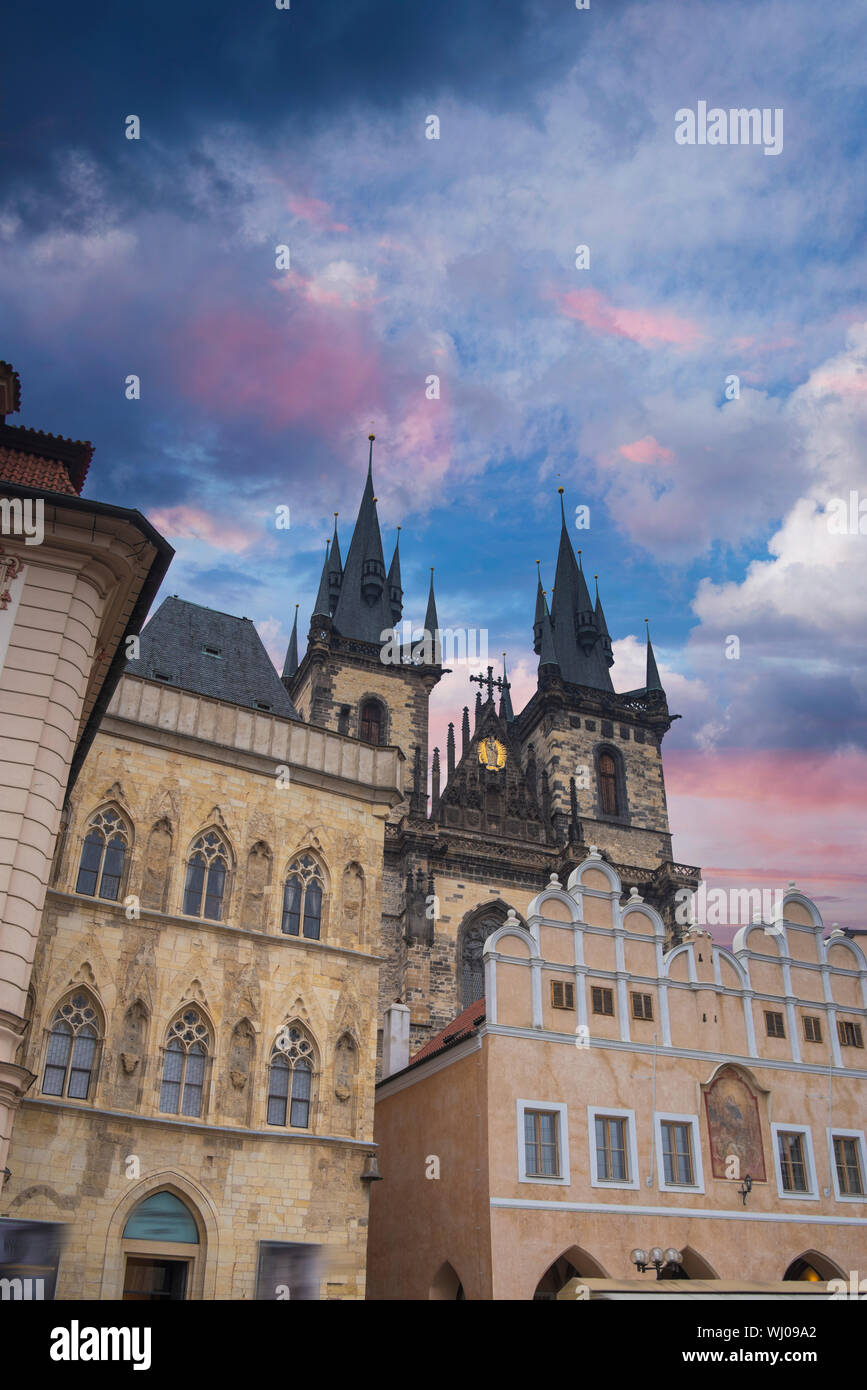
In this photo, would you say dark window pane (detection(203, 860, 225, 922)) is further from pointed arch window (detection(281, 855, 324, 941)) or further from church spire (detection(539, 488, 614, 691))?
church spire (detection(539, 488, 614, 691))

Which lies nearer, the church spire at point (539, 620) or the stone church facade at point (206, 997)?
the stone church facade at point (206, 997)

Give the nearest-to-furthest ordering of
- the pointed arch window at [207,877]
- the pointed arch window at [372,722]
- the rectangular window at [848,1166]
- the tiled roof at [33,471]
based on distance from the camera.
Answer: the tiled roof at [33,471], the pointed arch window at [207,877], the rectangular window at [848,1166], the pointed arch window at [372,722]

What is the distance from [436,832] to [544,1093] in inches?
778

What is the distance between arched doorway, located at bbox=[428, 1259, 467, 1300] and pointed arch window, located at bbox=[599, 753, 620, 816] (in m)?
28.5

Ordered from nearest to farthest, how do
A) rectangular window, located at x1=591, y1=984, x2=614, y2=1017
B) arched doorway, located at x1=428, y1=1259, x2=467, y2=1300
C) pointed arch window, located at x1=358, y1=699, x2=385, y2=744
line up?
arched doorway, located at x1=428, y1=1259, x2=467, y2=1300 → rectangular window, located at x1=591, y1=984, x2=614, y2=1017 → pointed arch window, located at x1=358, y1=699, x2=385, y2=744

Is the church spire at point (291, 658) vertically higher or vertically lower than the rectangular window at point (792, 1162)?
higher

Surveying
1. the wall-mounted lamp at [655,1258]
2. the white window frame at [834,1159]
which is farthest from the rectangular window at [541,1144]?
the white window frame at [834,1159]

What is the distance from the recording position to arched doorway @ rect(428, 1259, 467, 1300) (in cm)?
2109

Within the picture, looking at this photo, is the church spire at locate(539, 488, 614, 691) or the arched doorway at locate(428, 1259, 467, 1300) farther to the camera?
the church spire at locate(539, 488, 614, 691)

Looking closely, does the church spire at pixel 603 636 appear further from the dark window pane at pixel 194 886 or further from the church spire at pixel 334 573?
the dark window pane at pixel 194 886

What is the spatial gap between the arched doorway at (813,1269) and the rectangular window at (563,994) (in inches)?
260

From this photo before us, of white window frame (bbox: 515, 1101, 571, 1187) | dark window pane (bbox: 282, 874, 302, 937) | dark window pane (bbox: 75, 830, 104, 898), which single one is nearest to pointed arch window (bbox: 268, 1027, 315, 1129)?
dark window pane (bbox: 282, 874, 302, 937)

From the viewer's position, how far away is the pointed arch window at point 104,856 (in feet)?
63.5
